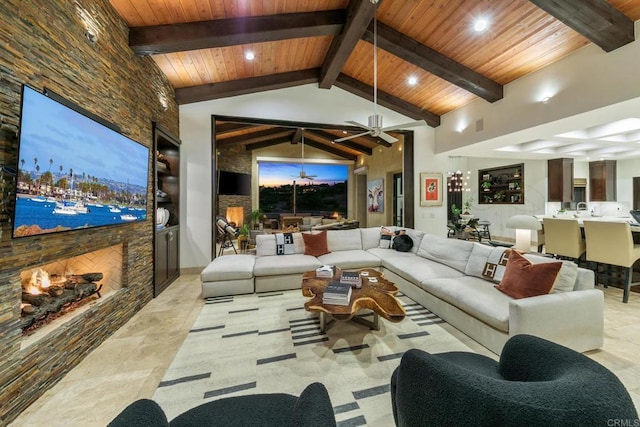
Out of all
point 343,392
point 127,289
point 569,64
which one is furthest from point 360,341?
point 569,64

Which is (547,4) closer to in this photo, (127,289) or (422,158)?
(422,158)

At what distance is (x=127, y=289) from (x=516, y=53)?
5979 mm

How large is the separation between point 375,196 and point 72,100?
843 centimetres

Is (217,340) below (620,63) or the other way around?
below

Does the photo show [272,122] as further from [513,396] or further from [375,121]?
[513,396]

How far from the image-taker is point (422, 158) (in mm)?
6246

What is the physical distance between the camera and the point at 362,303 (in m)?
2.28

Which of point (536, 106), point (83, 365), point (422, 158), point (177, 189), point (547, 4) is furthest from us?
point (422, 158)

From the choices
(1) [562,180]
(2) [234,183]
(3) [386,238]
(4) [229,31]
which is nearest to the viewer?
(4) [229,31]

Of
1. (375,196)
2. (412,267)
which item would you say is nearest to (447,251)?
(412,267)

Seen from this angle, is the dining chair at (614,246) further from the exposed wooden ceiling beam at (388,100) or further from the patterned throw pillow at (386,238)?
the exposed wooden ceiling beam at (388,100)

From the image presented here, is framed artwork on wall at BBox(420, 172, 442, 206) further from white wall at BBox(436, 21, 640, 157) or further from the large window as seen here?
the large window

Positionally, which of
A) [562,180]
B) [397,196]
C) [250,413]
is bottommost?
[250,413]

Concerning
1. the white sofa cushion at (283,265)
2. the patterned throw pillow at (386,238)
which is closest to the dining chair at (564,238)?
the patterned throw pillow at (386,238)
